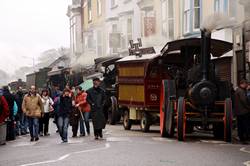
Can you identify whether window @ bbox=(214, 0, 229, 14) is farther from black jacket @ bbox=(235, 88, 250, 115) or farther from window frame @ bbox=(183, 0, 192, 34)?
black jacket @ bbox=(235, 88, 250, 115)

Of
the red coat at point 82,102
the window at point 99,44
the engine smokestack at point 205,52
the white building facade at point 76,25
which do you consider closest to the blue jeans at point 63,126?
the red coat at point 82,102

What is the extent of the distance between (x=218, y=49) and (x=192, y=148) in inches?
184

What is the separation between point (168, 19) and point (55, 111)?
13.2 meters

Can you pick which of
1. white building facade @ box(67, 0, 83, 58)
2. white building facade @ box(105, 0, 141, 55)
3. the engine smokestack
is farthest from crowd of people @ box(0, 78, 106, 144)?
white building facade @ box(67, 0, 83, 58)

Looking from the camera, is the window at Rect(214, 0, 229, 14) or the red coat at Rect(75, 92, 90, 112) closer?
the red coat at Rect(75, 92, 90, 112)

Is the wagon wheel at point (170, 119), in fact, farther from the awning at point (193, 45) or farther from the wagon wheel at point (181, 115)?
the awning at point (193, 45)

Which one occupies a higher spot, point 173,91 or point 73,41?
point 73,41

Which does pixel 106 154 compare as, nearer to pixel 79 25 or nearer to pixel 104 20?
pixel 104 20

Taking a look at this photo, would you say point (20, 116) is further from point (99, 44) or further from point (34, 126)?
point (99, 44)

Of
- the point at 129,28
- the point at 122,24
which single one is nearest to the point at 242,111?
the point at 129,28

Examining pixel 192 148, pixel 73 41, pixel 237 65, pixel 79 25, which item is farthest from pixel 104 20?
pixel 192 148

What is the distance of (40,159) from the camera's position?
507 inches

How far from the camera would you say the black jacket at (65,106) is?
57.5ft

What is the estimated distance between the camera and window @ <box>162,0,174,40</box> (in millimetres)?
30109
